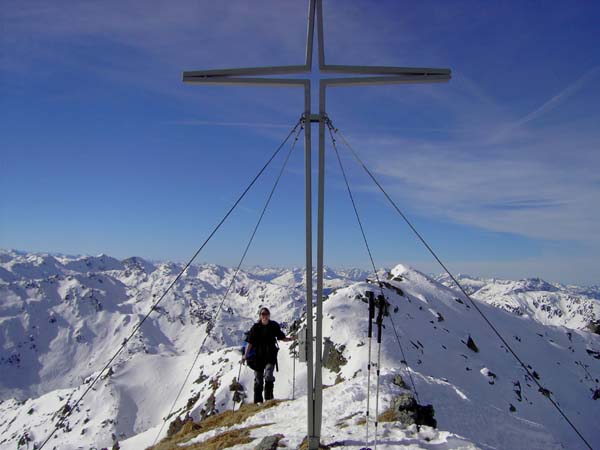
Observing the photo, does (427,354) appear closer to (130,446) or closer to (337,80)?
(130,446)

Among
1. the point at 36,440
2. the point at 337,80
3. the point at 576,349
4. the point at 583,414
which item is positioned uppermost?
the point at 337,80

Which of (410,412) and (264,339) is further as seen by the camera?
(264,339)

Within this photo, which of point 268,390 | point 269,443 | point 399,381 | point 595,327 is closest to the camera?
point 269,443

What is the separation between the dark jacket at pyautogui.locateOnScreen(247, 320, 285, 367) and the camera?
1555 cm

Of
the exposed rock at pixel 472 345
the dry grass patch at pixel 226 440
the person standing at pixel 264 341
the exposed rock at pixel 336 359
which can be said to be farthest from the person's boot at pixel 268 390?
the exposed rock at pixel 472 345

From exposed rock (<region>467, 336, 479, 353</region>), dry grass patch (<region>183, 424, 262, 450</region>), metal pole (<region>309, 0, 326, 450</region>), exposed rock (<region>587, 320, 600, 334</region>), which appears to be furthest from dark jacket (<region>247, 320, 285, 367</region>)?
exposed rock (<region>587, 320, 600, 334</region>)

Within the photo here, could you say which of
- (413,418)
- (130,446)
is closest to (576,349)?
(130,446)

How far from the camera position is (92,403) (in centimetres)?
15262

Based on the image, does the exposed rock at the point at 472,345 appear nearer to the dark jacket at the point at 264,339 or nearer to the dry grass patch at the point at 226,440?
the dark jacket at the point at 264,339

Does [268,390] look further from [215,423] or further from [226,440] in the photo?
[226,440]

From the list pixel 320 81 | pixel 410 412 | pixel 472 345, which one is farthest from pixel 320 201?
pixel 472 345

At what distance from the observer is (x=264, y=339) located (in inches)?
614

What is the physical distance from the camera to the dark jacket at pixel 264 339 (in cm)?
1555

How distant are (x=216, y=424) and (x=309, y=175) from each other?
38.7 feet
